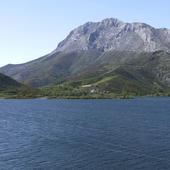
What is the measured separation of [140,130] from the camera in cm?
13425

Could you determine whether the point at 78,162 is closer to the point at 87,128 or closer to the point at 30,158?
the point at 30,158

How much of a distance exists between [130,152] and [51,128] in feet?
185

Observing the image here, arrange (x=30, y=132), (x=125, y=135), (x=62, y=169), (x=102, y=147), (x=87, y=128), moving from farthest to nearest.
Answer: (x=87, y=128) → (x=30, y=132) → (x=125, y=135) → (x=102, y=147) → (x=62, y=169)

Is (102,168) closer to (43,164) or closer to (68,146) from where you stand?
(43,164)

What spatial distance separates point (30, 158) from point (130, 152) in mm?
25105

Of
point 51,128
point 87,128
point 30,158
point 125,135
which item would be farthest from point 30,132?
point 30,158

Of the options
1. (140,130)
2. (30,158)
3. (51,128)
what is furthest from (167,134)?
(30,158)

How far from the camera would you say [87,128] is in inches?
5527

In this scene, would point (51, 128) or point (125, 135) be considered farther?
point (51, 128)

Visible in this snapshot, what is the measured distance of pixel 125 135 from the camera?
393 feet

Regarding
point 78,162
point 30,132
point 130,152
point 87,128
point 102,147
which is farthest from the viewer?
point 87,128

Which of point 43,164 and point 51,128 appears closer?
point 43,164

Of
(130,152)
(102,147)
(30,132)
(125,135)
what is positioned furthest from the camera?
(30,132)

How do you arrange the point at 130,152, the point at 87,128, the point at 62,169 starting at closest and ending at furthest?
the point at 62,169 → the point at 130,152 → the point at 87,128
